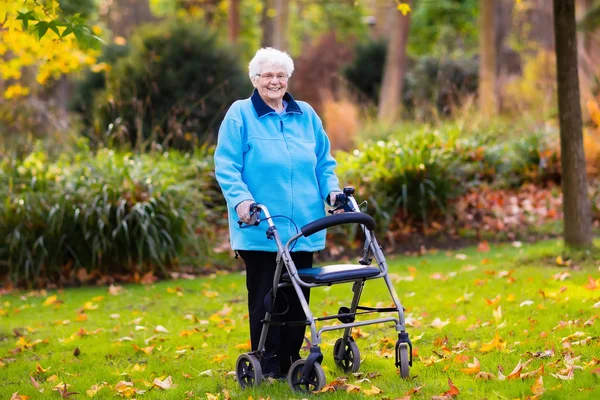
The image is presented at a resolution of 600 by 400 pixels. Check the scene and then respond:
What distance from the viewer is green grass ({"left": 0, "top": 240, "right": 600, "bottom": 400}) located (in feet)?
14.8

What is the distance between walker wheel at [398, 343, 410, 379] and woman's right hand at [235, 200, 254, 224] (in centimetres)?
102

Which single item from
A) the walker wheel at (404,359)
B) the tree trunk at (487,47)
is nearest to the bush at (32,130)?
the walker wheel at (404,359)

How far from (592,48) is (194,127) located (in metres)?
8.32

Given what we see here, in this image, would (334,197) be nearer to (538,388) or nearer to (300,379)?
(300,379)

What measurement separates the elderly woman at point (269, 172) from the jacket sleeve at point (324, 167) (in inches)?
0.6

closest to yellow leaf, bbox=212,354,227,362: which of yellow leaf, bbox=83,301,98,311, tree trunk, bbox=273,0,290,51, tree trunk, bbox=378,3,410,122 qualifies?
yellow leaf, bbox=83,301,98,311

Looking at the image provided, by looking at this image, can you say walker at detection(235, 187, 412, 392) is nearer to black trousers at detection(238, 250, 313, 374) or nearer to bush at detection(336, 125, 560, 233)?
black trousers at detection(238, 250, 313, 374)

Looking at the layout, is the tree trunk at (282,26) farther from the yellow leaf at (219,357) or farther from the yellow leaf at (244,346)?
the yellow leaf at (219,357)

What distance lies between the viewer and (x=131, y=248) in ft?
29.4

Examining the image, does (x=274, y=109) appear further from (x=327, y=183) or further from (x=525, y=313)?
(x=525, y=313)

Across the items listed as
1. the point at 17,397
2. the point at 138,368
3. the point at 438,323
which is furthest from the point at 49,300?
the point at 438,323

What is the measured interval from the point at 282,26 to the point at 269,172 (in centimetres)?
1416

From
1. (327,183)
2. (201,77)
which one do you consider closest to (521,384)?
(327,183)

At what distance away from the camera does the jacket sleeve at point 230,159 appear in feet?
14.4
